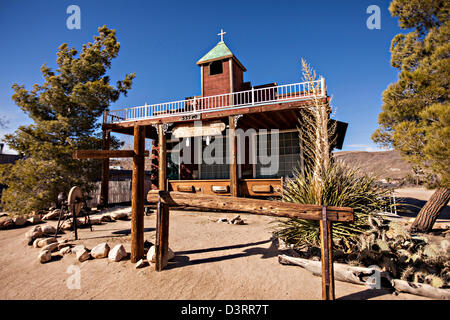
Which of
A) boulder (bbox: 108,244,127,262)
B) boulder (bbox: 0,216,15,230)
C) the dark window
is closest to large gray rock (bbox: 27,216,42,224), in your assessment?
boulder (bbox: 0,216,15,230)

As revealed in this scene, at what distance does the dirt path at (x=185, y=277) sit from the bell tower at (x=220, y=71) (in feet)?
30.6

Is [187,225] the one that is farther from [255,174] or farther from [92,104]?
[92,104]

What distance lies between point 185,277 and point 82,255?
208 cm

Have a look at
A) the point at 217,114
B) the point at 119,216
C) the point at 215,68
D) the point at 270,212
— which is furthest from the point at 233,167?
the point at 215,68

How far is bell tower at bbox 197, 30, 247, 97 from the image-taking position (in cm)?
1224

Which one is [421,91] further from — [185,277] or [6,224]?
[6,224]

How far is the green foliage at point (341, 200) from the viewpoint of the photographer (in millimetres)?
4055

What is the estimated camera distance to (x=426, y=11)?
745 cm

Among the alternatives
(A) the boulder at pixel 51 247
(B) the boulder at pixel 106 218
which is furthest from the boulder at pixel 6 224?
(A) the boulder at pixel 51 247

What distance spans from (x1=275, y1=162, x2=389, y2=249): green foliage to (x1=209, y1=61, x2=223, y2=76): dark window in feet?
32.4

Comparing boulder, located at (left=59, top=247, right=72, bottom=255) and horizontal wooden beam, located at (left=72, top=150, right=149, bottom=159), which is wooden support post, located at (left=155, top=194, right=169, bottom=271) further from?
boulder, located at (left=59, top=247, right=72, bottom=255)

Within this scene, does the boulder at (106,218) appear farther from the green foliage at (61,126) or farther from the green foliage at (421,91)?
the green foliage at (421,91)

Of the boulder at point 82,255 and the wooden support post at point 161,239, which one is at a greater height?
the wooden support post at point 161,239
